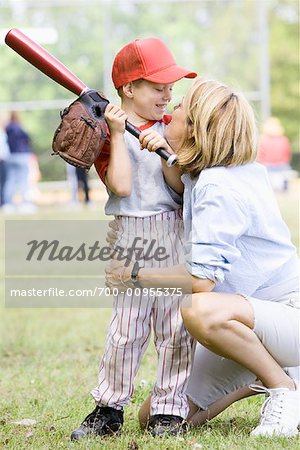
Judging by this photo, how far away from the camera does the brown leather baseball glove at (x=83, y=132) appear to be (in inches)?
131

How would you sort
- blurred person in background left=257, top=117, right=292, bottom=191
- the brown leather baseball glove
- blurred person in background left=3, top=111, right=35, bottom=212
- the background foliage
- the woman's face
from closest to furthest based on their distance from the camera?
the brown leather baseball glove
the woman's face
blurred person in background left=3, top=111, right=35, bottom=212
blurred person in background left=257, top=117, right=292, bottom=191
the background foliage

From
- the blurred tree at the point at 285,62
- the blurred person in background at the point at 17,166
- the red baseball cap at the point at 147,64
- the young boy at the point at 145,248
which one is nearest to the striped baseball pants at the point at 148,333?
the young boy at the point at 145,248

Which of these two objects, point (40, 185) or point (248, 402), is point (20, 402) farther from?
point (40, 185)

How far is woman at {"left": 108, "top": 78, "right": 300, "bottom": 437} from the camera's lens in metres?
3.27

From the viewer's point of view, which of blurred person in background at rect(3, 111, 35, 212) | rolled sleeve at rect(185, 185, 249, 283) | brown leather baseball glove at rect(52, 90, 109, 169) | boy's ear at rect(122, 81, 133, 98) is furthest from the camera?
blurred person in background at rect(3, 111, 35, 212)

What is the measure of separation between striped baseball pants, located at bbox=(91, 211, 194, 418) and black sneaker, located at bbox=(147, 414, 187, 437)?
18 mm

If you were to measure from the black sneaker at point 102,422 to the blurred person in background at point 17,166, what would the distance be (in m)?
13.3

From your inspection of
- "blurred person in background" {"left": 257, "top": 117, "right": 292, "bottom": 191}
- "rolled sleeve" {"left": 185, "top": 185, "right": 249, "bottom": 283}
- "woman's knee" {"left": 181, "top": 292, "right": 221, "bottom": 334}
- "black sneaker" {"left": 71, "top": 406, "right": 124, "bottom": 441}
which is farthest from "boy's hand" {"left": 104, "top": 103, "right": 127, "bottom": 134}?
"blurred person in background" {"left": 257, "top": 117, "right": 292, "bottom": 191}

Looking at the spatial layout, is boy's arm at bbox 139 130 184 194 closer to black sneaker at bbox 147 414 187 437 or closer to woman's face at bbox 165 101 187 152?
woman's face at bbox 165 101 187 152

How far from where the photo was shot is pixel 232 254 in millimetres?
Result: 3248

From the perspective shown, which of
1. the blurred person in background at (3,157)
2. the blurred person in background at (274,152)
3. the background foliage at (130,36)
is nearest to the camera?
the blurred person in background at (3,157)

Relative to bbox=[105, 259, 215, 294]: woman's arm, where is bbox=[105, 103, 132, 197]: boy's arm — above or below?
above

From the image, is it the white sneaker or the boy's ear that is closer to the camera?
the white sneaker

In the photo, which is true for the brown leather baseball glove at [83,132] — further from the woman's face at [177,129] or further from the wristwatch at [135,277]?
the wristwatch at [135,277]
